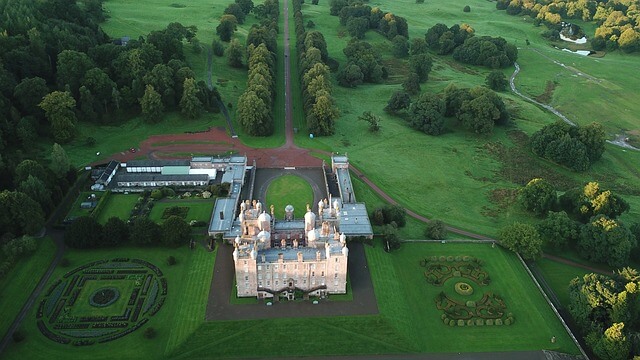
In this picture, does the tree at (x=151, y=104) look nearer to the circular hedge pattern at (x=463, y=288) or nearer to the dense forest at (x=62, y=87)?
the dense forest at (x=62, y=87)

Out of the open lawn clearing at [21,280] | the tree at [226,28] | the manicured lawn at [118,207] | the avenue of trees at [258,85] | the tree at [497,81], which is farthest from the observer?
the tree at [226,28]

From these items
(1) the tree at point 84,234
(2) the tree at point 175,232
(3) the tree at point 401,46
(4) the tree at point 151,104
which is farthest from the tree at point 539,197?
(3) the tree at point 401,46

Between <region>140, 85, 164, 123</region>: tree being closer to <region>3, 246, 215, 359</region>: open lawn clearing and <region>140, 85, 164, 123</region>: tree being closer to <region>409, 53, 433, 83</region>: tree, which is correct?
<region>3, 246, 215, 359</region>: open lawn clearing

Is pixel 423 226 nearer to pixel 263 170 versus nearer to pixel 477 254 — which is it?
pixel 477 254

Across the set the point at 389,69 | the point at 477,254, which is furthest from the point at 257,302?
the point at 389,69

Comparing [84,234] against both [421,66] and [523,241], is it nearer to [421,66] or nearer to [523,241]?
[523,241]

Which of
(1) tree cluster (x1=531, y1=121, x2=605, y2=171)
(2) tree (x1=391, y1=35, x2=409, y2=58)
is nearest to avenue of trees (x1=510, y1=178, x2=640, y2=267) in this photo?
(1) tree cluster (x1=531, y1=121, x2=605, y2=171)
